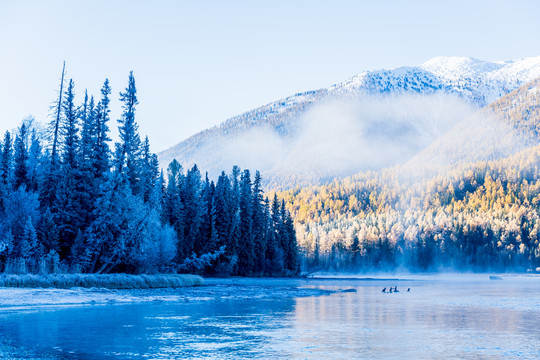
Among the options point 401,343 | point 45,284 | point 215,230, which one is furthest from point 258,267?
point 401,343

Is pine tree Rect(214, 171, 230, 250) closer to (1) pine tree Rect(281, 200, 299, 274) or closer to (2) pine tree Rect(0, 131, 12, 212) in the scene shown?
(1) pine tree Rect(281, 200, 299, 274)

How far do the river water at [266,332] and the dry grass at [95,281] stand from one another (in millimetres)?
7578

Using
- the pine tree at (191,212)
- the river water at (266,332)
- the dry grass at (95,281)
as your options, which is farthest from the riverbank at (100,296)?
the pine tree at (191,212)

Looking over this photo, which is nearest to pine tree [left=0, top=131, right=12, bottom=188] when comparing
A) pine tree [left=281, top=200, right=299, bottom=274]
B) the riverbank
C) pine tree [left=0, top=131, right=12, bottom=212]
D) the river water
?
pine tree [left=0, top=131, right=12, bottom=212]

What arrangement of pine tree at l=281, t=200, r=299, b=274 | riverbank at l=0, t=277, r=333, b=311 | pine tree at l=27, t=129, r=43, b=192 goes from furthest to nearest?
pine tree at l=281, t=200, r=299, b=274, pine tree at l=27, t=129, r=43, b=192, riverbank at l=0, t=277, r=333, b=311

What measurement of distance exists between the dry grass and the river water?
298 inches

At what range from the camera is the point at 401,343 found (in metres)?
24.5

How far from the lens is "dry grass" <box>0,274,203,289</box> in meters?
42.2

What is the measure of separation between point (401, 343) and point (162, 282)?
37.1 meters

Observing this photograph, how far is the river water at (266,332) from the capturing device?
2173 cm

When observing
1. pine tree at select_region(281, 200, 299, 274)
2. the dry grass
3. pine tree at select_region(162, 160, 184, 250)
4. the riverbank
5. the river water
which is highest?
pine tree at select_region(162, 160, 184, 250)

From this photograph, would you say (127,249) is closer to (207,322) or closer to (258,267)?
(207,322)

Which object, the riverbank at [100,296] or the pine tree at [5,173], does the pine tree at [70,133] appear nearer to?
the pine tree at [5,173]

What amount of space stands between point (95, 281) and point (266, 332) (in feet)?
86.6
